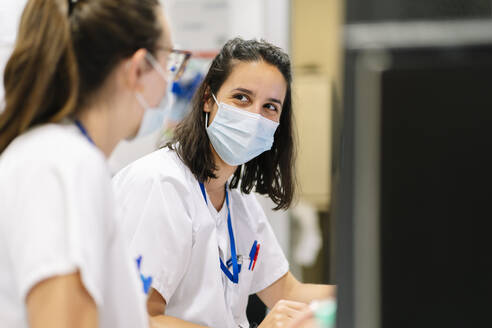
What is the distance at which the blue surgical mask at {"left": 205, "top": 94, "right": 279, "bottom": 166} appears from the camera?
145 cm

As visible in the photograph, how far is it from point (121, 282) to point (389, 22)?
Result: 49 centimetres

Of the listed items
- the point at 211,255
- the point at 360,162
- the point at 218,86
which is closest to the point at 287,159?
the point at 218,86

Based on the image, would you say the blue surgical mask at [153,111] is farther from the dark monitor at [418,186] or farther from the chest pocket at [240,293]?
the chest pocket at [240,293]

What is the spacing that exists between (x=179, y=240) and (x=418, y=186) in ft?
2.70

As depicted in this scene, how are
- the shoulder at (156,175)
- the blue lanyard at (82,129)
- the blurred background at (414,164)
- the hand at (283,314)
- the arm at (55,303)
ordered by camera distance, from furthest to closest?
1. the shoulder at (156,175)
2. the hand at (283,314)
3. the blue lanyard at (82,129)
4. the arm at (55,303)
5. the blurred background at (414,164)

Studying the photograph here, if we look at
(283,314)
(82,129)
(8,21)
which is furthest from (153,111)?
(8,21)

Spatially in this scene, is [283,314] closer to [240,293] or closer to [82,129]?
[240,293]

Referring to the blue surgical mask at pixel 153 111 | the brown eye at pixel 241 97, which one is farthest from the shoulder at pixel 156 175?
the blue surgical mask at pixel 153 111

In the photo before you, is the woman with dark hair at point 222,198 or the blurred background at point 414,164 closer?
the blurred background at point 414,164

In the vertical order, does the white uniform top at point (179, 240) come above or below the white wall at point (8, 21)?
below

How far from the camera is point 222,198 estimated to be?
1.53 metres

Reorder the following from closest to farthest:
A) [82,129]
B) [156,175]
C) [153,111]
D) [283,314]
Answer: [82,129]
[153,111]
[283,314]
[156,175]

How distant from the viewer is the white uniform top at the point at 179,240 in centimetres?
124

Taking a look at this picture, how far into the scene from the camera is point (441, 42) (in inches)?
19.7
